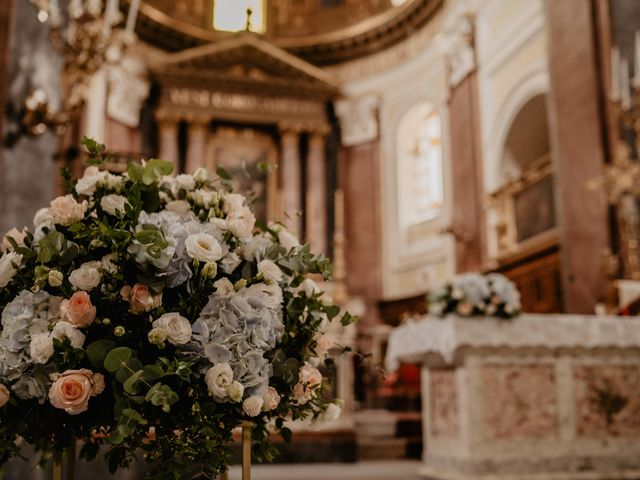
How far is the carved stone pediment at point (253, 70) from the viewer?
1518cm

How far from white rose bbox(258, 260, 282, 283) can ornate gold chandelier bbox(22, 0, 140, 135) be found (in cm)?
328

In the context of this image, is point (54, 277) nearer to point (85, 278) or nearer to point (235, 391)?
point (85, 278)

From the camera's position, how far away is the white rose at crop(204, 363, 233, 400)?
1.45m

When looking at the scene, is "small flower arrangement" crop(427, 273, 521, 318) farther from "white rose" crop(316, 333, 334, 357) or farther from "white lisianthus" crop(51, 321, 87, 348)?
"white lisianthus" crop(51, 321, 87, 348)

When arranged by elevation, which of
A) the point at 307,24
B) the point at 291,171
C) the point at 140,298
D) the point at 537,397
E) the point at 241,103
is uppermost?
the point at 307,24

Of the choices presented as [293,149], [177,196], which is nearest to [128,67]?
[293,149]


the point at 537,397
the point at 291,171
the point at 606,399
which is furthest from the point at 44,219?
the point at 291,171

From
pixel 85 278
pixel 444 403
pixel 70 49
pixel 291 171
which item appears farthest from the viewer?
pixel 291 171

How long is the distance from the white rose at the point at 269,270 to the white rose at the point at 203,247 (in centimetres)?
11

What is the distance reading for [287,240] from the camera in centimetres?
185

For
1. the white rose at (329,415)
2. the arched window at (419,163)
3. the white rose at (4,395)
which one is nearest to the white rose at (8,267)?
the white rose at (4,395)

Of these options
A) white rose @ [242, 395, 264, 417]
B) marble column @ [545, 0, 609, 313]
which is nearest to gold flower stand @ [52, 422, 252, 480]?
white rose @ [242, 395, 264, 417]

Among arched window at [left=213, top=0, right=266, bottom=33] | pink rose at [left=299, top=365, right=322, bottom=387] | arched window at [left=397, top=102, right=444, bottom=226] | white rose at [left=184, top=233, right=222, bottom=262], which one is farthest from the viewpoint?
arched window at [left=213, top=0, right=266, bottom=33]

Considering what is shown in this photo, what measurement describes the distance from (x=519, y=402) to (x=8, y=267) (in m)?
4.54
